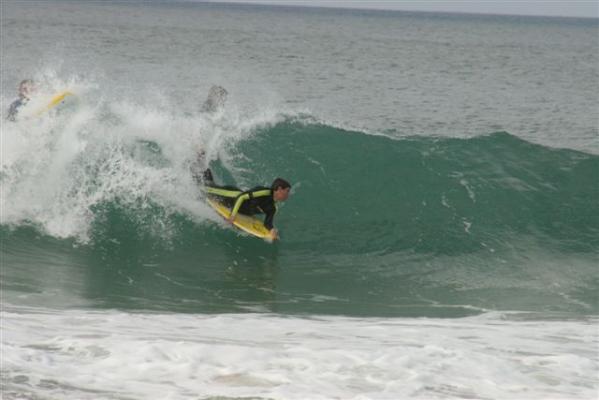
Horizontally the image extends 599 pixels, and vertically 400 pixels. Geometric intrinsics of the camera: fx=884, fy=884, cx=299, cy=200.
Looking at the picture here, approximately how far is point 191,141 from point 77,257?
3.79m

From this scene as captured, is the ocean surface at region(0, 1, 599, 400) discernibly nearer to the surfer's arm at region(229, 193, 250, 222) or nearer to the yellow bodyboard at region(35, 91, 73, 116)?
the yellow bodyboard at region(35, 91, 73, 116)

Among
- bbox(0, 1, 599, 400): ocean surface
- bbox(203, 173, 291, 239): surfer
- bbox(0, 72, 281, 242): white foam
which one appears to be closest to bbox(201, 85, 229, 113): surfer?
bbox(0, 1, 599, 400): ocean surface

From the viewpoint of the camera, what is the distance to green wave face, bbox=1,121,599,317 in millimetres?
10000

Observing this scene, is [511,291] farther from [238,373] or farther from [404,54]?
[404,54]

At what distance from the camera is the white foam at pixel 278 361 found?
17.4ft

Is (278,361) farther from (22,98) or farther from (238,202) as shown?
(22,98)

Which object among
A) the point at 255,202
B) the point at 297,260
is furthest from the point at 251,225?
the point at 297,260

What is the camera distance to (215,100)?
15.2m

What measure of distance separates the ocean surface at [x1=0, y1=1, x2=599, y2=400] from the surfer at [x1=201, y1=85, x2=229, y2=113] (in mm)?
245

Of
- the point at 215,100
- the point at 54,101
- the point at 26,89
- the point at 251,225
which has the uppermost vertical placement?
the point at 215,100

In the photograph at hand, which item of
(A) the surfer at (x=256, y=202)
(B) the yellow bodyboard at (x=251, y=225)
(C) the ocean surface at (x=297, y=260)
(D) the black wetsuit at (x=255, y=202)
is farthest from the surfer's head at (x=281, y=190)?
(C) the ocean surface at (x=297, y=260)

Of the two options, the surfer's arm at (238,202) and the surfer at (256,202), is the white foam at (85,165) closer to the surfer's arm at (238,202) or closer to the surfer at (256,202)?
the surfer at (256,202)

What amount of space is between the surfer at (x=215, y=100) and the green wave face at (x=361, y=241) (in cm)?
81

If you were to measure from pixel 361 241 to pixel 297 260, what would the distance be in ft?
4.40
